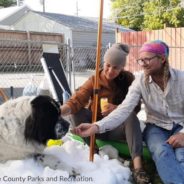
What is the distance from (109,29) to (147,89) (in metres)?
29.5

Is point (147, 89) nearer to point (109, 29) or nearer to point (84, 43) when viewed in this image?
point (84, 43)

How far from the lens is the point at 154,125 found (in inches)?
140

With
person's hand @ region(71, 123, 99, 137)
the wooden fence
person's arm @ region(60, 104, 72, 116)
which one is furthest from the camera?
the wooden fence

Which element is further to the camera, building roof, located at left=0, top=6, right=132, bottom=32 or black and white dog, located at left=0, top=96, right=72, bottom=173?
building roof, located at left=0, top=6, right=132, bottom=32

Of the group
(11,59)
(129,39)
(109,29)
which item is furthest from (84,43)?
(11,59)

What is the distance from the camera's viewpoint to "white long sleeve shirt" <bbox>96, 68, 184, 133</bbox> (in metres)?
3.45

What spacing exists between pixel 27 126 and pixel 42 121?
0.13m

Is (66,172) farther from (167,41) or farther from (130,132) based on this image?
(167,41)

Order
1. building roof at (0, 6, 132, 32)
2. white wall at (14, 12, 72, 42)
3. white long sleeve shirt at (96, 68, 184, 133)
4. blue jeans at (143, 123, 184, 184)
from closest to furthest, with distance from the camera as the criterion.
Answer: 1. blue jeans at (143, 123, 184, 184)
2. white long sleeve shirt at (96, 68, 184, 133)
3. white wall at (14, 12, 72, 42)
4. building roof at (0, 6, 132, 32)

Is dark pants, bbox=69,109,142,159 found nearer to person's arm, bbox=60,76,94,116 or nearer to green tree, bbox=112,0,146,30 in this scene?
person's arm, bbox=60,76,94,116

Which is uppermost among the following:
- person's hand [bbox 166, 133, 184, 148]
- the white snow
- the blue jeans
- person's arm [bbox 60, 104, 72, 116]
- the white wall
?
person's arm [bbox 60, 104, 72, 116]

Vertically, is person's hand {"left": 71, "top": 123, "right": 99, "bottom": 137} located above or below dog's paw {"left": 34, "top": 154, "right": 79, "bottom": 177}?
above

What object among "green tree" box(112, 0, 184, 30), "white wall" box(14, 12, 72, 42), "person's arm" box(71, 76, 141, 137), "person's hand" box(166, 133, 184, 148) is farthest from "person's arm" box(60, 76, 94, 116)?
"green tree" box(112, 0, 184, 30)

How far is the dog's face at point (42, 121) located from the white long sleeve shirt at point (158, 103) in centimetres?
40
